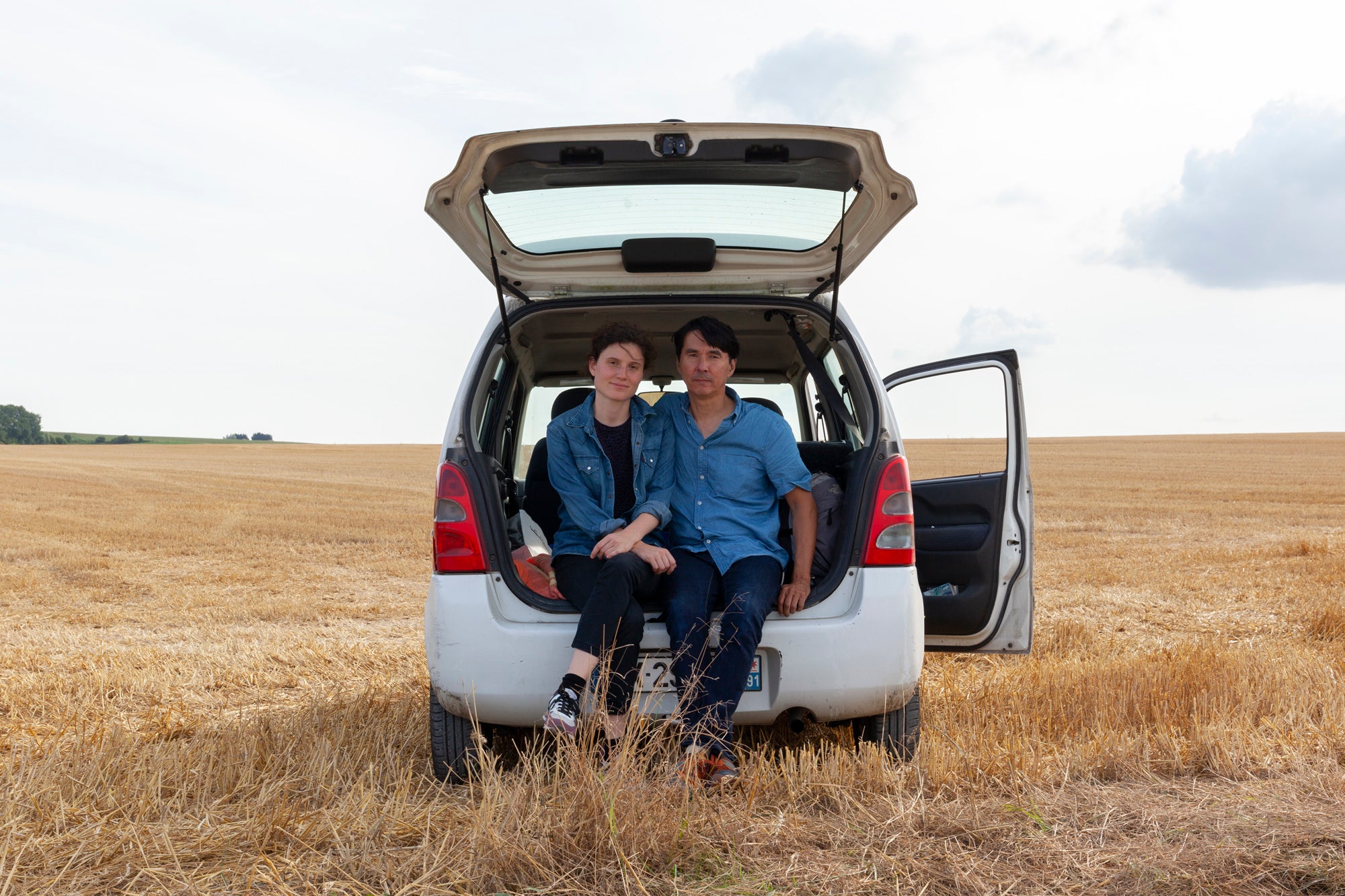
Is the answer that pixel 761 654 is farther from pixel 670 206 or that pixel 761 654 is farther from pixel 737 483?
pixel 670 206

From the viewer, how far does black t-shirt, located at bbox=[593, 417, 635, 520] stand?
3578 millimetres

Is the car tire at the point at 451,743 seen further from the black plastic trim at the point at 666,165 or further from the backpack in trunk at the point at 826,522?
the black plastic trim at the point at 666,165

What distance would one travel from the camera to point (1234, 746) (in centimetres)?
329

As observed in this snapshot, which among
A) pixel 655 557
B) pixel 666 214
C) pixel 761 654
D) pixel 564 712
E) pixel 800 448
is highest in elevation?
pixel 666 214

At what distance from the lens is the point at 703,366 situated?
3.47 meters

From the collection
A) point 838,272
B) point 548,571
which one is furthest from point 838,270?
point 548,571

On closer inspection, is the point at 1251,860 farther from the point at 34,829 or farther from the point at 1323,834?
the point at 34,829

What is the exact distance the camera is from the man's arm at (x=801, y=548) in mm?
3160

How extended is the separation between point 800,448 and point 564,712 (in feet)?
5.86

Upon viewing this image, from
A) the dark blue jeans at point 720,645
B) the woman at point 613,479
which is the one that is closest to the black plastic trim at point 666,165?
the woman at point 613,479

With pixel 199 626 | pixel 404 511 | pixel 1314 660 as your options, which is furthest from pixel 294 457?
pixel 1314 660

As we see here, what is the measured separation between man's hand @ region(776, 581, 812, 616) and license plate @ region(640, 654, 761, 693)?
0.55 feet

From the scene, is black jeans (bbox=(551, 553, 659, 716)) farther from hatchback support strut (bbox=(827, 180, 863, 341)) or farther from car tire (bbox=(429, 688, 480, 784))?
hatchback support strut (bbox=(827, 180, 863, 341))

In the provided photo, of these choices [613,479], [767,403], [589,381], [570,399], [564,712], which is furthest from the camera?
[589,381]
